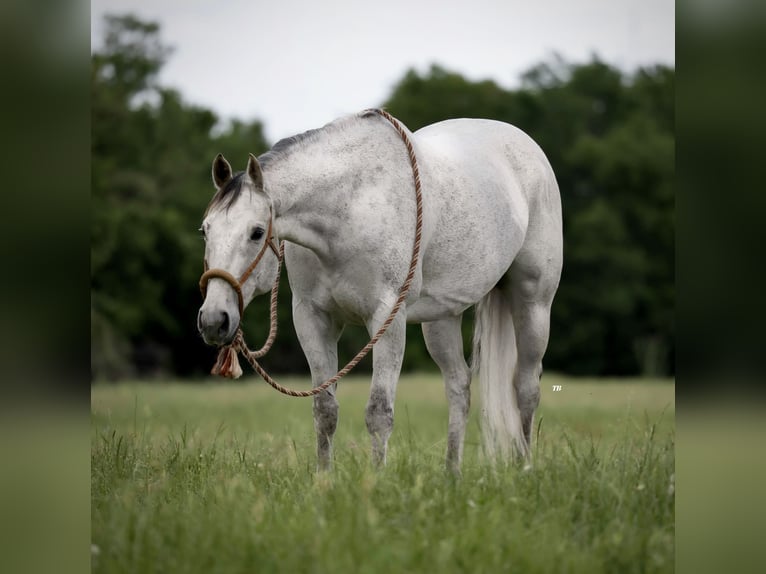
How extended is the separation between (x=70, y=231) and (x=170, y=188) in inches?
1006

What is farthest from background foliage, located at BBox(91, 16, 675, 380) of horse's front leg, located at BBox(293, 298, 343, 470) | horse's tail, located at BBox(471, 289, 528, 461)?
horse's front leg, located at BBox(293, 298, 343, 470)

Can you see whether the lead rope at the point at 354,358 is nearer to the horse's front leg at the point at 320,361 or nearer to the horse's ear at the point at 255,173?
the horse's front leg at the point at 320,361

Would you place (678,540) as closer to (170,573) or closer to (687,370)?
(687,370)

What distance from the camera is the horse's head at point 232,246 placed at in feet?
13.1

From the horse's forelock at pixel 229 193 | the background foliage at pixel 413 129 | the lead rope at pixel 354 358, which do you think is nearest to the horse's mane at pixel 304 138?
the lead rope at pixel 354 358

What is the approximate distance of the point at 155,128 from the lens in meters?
28.6

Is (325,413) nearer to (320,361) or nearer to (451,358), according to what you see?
(320,361)

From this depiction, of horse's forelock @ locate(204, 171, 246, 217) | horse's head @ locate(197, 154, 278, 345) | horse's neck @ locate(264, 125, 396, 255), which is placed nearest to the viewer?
horse's head @ locate(197, 154, 278, 345)

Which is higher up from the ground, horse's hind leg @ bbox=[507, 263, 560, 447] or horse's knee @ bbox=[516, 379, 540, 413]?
horse's hind leg @ bbox=[507, 263, 560, 447]

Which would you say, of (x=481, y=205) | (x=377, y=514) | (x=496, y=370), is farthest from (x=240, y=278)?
(x=496, y=370)

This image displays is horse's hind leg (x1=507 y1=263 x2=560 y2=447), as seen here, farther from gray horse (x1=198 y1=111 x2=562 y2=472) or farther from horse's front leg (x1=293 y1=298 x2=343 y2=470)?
horse's front leg (x1=293 y1=298 x2=343 y2=470)

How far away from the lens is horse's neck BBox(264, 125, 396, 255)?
4.43 m

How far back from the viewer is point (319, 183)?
4547 millimetres

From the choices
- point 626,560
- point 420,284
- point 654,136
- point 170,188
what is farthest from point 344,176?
point 654,136
